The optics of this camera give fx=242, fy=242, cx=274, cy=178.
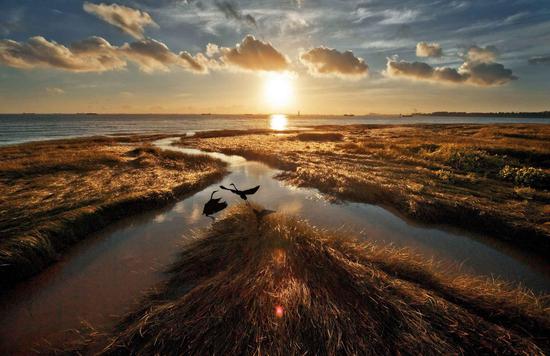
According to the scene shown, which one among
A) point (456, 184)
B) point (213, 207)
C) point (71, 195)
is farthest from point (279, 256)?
point (456, 184)

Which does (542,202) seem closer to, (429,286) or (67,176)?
(429,286)

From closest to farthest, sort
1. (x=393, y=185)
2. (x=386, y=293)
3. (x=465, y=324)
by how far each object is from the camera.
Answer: (x=465, y=324), (x=386, y=293), (x=393, y=185)

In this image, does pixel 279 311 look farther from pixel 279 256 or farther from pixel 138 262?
pixel 138 262

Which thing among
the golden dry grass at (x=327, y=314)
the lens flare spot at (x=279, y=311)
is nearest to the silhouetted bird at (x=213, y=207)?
the golden dry grass at (x=327, y=314)

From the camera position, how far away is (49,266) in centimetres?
936

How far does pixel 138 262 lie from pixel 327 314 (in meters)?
8.01

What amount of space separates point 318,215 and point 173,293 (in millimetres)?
9186

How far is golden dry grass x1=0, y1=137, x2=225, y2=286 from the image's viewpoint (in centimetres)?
936

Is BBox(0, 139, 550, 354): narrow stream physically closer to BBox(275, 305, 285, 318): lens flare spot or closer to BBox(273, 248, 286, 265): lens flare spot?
BBox(273, 248, 286, 265): lens flare spot

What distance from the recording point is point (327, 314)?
5297 mm

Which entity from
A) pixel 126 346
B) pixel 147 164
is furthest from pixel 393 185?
pixel 147 164

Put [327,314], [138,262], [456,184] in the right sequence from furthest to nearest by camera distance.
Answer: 1. [456,184]
2. [138,262]
3. [327,314]

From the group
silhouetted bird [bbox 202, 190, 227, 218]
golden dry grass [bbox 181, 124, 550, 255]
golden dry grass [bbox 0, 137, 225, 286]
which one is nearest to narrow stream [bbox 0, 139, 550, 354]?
silhouetted bird [bbox 202, 190, 227, 218]

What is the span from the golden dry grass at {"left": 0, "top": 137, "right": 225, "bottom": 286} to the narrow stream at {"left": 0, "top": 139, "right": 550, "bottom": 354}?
0.81 metres
